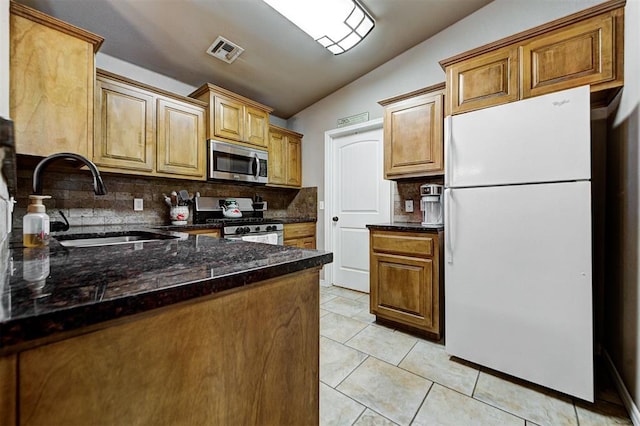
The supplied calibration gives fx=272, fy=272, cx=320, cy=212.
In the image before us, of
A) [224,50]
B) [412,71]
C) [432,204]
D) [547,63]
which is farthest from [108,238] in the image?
[412,71]

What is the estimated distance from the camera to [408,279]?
2.21m

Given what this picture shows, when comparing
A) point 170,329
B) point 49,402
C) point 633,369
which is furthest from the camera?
point 633,369

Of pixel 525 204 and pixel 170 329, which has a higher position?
pixel 525 204

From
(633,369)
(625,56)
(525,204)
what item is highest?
(625,56)

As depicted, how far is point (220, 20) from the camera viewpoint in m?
2.24

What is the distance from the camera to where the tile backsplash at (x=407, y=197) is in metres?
2.84

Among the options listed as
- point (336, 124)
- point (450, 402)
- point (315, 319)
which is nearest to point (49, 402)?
point (315, 319)

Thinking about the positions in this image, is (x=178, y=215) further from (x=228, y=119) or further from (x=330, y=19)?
(x=330, y=19)

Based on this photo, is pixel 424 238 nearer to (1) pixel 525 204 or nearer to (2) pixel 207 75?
(1) pixel 525 204

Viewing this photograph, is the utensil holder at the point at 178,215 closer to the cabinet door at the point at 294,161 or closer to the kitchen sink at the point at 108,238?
the kitchen sink at the point at 108,238

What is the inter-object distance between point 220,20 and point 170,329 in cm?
256

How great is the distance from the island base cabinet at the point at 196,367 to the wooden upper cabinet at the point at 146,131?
7.48ft

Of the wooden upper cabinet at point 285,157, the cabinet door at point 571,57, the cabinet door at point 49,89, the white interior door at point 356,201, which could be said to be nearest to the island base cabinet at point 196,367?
the cabinet door at point 571,57

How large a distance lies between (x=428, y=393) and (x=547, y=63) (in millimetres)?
2081
